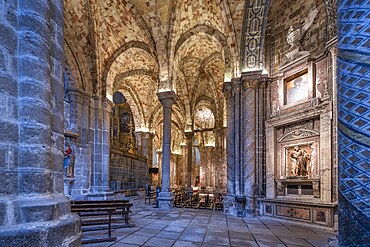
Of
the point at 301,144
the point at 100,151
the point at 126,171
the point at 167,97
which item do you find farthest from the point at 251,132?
the point at 126,171

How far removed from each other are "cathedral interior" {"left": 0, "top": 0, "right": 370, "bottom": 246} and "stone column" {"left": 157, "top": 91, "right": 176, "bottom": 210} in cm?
5

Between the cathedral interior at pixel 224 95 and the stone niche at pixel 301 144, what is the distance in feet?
0.12

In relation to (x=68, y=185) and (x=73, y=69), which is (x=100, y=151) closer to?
(x=68, y=185)

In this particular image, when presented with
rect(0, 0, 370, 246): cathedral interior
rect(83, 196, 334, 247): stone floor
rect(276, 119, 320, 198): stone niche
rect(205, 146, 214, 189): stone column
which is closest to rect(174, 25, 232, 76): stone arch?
rect(0, 0, 370, 246): cathedral interior

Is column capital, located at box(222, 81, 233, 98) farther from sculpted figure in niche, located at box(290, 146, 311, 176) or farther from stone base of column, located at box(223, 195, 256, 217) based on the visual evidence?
stone base of column, located at box(223, 195, 256, 217)

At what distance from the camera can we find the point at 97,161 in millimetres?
10773

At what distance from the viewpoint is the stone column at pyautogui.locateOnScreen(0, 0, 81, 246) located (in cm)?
207

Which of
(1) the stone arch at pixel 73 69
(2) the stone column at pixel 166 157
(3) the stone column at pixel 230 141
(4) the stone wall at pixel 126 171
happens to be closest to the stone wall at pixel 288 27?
(3) the stone column at pixel 230 141

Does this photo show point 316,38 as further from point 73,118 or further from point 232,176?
point 73,118

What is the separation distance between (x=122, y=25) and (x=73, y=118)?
5.04m

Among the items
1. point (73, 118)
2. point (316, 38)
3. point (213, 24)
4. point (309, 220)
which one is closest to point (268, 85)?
point (316, 38)

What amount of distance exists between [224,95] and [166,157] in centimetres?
386

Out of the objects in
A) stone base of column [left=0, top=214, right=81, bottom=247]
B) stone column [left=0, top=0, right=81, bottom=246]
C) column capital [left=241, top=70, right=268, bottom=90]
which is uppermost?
column capital [left=241, top=70, right=268, bottom=90]

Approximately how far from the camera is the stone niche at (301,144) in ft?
22.8
